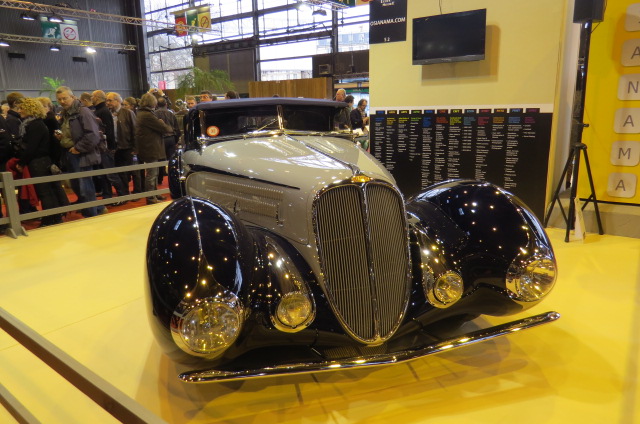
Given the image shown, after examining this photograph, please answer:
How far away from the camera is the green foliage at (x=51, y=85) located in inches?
765

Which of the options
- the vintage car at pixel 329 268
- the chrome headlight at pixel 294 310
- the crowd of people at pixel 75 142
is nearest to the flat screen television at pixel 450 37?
the vintage car at pixel 329 268

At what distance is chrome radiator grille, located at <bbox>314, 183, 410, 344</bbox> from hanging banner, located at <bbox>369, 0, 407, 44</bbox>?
4253mm

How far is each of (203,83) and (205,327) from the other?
58.0 feet

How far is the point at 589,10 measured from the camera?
4.20 metres

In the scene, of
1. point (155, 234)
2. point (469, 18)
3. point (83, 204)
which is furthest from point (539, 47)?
point (83, 204)

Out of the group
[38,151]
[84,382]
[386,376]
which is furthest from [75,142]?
Result: [84,382]

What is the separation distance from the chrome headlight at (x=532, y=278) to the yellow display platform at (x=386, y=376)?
1.54ft

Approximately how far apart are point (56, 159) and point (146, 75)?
1922 cm

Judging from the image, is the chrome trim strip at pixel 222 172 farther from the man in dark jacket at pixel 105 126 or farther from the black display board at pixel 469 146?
the man in dark jacket at pixel 105 126

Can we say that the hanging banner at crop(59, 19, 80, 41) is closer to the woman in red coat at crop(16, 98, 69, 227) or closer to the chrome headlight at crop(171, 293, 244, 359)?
the woman in red coat at crop(16, 98, 69, 227)

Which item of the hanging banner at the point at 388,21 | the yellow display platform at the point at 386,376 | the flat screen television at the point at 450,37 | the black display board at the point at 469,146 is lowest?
the yellow display platform at the point at 386,376

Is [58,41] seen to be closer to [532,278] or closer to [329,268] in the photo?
[329,268]

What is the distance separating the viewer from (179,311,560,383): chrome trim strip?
1.79 meters

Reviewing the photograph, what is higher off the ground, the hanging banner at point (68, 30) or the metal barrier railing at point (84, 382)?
the hanging banner at point (68, 30)
